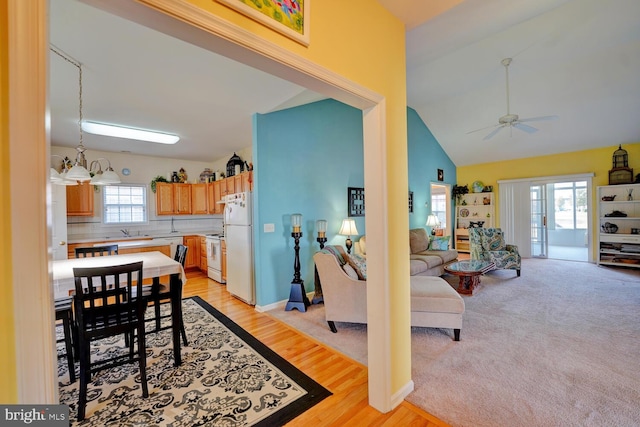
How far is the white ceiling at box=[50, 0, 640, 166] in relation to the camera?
2.15m

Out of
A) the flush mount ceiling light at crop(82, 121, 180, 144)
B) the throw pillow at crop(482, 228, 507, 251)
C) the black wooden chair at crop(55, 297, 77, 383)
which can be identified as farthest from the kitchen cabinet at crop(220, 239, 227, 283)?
the throw pillow at crop(482, 228, 507, 251)

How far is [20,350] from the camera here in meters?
0.69

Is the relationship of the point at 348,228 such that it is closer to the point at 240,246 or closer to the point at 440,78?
the point at 240,246

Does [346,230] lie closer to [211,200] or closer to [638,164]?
[211,200]

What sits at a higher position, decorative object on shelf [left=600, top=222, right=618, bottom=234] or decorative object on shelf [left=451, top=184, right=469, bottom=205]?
decorative object on shelf [left=451, top=184, right=469, bottom=205]

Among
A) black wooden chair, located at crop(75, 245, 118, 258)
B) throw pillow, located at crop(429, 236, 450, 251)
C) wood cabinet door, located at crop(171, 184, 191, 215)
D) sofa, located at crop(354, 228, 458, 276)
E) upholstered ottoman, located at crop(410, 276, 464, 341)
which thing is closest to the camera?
upholstered ottoman, located at crop(410, 276, 464, 341)

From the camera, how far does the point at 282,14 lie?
4.10ft

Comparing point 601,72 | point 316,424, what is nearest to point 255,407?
point 316,424

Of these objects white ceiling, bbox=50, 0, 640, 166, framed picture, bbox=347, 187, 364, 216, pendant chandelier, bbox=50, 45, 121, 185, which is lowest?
framed picture, bbox=347, 187, 364, 216

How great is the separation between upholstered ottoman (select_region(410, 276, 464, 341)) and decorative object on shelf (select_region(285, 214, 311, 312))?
4.87ft

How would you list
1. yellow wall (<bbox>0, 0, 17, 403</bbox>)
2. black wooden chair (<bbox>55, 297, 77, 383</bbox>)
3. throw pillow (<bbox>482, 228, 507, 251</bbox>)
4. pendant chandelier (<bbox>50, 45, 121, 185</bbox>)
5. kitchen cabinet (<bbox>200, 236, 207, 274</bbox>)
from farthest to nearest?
kitchen cabinet (<bbox>200, 236, 207, 274</bbox>) < throw pillow (<bbox>482, 228, 507, 251</bbox>) < pendant chandelier (<bbox>50, 45, 121, 185</bbox>) < black wooden chair (<bbox>55, 297, 77, 383</bbox>) < yellow wall (<bbox>0, 0, 17, 403</bbox>)

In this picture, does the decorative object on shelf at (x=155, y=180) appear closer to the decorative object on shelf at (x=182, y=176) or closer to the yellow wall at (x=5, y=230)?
the decorative object on shelf at (x=182, y=176)

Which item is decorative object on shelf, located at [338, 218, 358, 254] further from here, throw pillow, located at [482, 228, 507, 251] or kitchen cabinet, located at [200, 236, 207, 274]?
kitchen cabinet, located at [200, 236, 207, 274]

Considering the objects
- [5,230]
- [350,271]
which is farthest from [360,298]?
[5,230]
